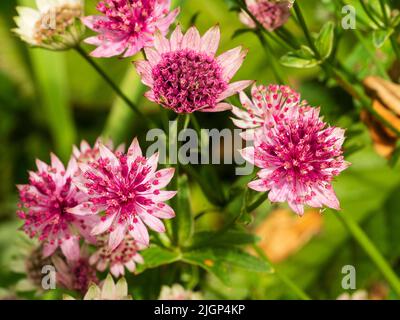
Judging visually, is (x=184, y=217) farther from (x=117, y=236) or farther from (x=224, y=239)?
(x=117, y=236)

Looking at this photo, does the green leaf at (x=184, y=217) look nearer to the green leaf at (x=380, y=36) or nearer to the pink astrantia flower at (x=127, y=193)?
the pink astrantia flower at (x=127, y=193)

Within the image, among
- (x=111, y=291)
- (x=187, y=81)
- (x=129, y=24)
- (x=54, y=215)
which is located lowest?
(x=111, y=291)

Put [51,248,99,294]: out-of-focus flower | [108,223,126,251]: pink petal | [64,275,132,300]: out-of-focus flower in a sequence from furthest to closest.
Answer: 1. [51,248,99,294]: out-of-focus flower
2. [64,275,132,300]: out-of-focus flower
3. [108,223,126,251]: pink petal

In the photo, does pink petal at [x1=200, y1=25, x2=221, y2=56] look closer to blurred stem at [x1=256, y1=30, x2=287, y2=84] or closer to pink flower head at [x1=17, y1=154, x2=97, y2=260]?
blurred stem at [x1=256, y1=30, x2=287, y2=84]

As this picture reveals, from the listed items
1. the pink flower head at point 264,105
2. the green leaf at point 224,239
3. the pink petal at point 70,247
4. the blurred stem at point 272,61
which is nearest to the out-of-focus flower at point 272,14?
the blurred stem at point 272,61

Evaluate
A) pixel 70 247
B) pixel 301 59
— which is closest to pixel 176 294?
pixel 70 247

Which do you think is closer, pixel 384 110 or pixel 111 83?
pixel 111 83

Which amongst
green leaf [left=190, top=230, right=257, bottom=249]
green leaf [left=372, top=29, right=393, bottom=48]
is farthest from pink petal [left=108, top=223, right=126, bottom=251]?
green leaf [left=372, top=29, right=393, bottom=48]
